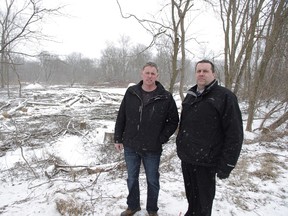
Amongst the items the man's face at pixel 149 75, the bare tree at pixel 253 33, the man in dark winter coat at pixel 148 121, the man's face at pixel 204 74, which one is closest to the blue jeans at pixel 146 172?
the man in dark winter coat at pixel 148 121

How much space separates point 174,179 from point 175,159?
1312mm

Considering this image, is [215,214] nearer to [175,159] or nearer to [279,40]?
[175,159]

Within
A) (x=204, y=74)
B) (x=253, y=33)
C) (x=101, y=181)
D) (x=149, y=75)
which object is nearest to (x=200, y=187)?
(x=204, y=74)

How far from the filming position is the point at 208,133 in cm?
242

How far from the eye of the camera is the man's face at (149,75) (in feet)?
9.06

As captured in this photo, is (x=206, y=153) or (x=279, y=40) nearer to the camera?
(x=206, y=153)

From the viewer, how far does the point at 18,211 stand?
11.3 feet

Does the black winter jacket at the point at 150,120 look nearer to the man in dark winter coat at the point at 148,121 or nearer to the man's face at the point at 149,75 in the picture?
the man in dark winter coat at the point at 148,121

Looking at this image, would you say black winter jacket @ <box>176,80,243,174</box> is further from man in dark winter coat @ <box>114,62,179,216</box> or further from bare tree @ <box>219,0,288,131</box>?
bare tree @ <box>219,0,288,131</box>

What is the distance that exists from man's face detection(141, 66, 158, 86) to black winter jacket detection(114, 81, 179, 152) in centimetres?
13

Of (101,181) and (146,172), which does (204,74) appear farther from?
(101,181)

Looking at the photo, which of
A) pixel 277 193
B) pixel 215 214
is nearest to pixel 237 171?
pixel 277 193

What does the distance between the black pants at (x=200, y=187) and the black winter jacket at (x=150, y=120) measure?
17.0 inches

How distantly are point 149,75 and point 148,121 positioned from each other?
536mm
